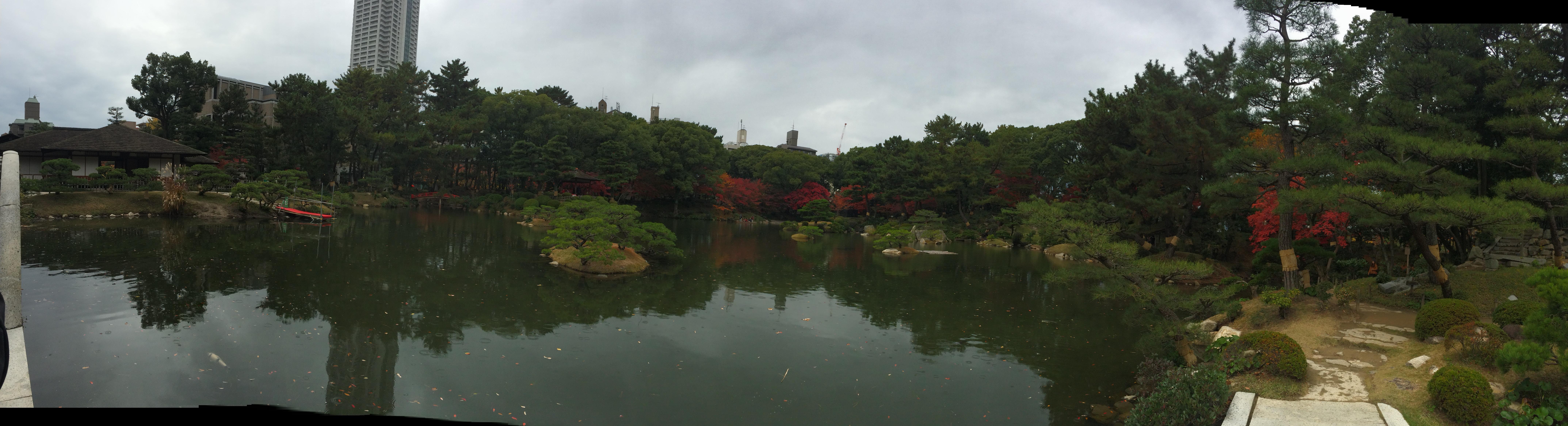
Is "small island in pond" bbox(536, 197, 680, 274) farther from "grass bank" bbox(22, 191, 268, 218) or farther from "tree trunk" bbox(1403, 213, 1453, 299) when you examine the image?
"tree trunk" bbox(1403, 213, 1453, 299)

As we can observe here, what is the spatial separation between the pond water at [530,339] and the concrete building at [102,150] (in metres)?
9.69

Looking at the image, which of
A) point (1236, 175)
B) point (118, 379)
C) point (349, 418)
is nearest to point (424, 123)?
point (118, 379)

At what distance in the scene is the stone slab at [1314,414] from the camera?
18.0 feet

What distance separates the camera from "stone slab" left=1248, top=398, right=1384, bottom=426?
18.0 ft

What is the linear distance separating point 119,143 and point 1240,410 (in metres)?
33.2

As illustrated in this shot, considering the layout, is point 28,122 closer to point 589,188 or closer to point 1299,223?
point 589,188

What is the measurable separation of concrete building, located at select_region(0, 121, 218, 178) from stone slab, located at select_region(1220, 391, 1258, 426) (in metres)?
30.6

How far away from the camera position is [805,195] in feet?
142

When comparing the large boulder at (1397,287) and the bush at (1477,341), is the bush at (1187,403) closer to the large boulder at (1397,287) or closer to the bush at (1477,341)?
the bush at (1477,341)

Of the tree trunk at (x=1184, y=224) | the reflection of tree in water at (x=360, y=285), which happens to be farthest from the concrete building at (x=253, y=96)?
the tree trunk at (x=1184, y=224)

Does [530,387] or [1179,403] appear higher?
[1179,403]

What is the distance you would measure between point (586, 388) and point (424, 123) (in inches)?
1459

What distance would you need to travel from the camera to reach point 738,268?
55.8ft

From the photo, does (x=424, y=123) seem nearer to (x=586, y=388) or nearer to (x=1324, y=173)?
(x=586, y=388)
